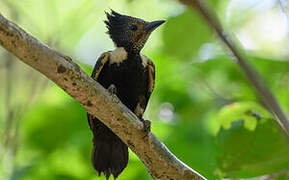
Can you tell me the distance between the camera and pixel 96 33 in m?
6.27

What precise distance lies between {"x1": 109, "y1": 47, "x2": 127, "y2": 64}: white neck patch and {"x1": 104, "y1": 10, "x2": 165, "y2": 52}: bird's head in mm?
93

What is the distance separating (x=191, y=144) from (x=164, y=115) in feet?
2.01

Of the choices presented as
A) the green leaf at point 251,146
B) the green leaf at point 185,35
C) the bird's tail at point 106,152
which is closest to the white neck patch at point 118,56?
the green leaf at point 185,35

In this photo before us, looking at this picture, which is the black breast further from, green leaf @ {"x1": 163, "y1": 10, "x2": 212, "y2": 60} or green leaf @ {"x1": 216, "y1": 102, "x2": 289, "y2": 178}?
green leaf @ {"x1": 216, "y1": 102, "x2": 289, "y2": 178}

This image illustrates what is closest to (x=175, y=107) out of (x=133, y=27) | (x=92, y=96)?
(x=133, y=27)

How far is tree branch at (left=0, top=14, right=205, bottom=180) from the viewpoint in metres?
2.54

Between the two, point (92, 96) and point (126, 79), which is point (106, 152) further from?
point (92, 96)

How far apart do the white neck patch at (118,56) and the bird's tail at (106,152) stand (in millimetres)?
486

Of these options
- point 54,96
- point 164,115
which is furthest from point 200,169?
point 54,96

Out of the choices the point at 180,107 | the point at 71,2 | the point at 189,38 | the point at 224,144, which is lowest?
the point at 180,107

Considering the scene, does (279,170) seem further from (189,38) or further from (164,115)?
(164,115)

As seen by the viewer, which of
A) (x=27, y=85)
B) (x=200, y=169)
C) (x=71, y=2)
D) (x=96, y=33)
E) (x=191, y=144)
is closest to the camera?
(x=200, y=169)

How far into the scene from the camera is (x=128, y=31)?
14.2 feet

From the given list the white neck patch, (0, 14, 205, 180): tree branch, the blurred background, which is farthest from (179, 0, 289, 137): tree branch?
the white neck patch
